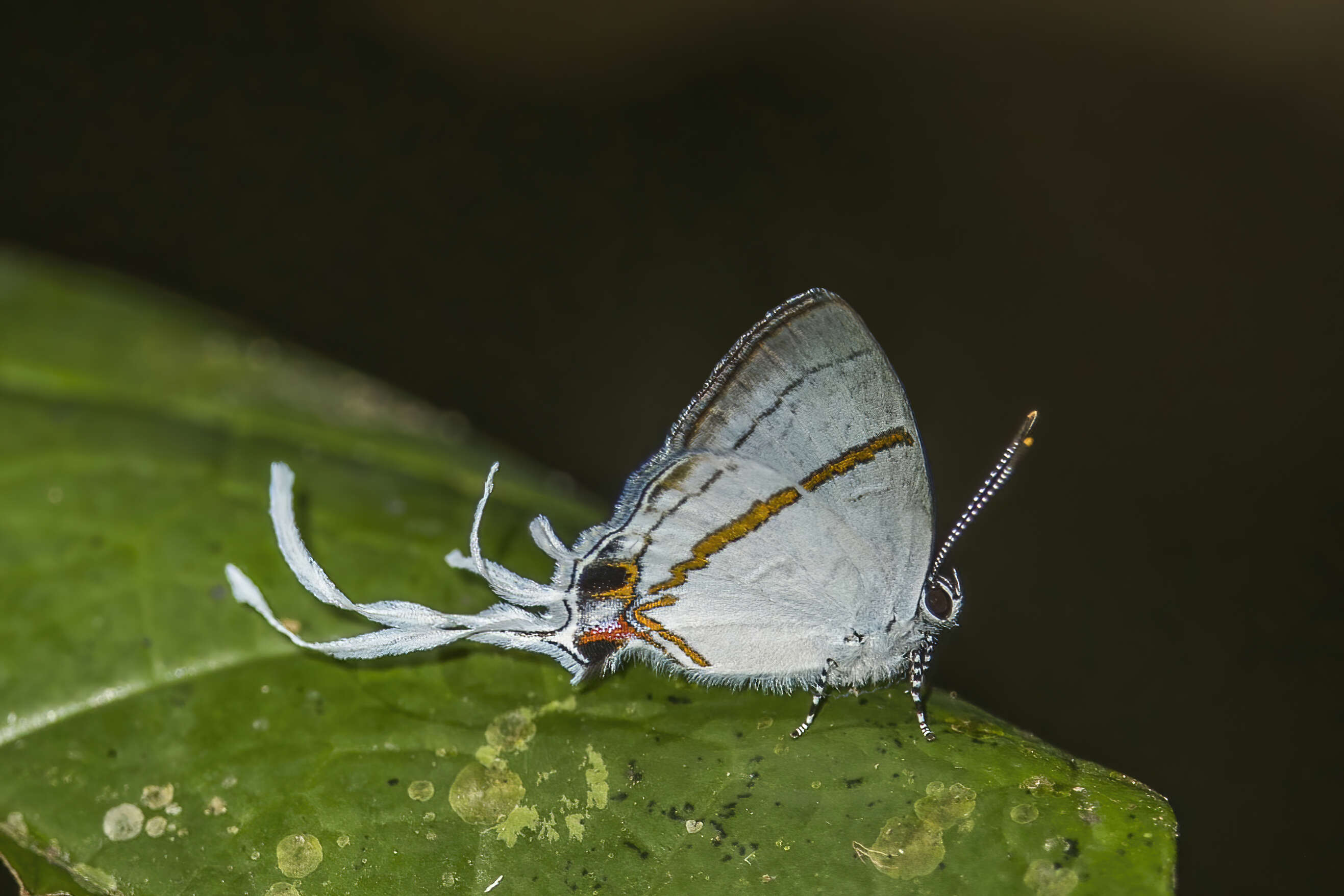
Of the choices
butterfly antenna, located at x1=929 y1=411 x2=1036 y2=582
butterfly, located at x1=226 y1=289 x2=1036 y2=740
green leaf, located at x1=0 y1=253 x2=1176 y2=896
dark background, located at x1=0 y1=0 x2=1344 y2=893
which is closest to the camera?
green leaf, located at x1=0 y1=253 x2=1176 y2=896

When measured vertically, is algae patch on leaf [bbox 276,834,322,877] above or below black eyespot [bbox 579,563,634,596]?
below

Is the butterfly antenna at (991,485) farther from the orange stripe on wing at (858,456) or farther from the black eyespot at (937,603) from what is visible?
the orange stripe on wing at (858,456)

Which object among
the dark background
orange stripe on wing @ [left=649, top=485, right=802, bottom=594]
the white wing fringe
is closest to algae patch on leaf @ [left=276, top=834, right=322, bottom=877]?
the white wing fringe

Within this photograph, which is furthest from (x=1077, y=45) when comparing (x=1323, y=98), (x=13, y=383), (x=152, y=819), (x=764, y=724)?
(x=152, y=819)

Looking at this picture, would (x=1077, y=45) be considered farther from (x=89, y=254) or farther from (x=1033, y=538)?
(x=89, y=254)

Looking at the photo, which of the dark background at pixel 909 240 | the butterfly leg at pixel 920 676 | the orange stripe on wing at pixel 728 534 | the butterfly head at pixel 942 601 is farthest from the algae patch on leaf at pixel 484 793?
the dark background at pixel 909 240

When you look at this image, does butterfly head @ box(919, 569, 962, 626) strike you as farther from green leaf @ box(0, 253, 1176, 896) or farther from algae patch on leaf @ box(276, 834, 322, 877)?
algae patch on leaf @ box(276, 834, 322, 877)
